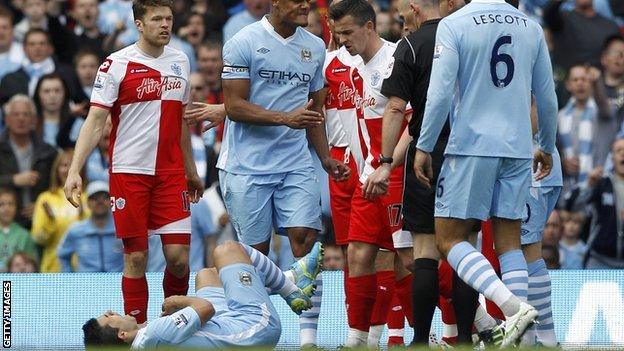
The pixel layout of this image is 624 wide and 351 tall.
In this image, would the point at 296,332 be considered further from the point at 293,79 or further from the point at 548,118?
the point at 548,118

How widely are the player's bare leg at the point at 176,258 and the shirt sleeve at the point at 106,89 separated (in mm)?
1141

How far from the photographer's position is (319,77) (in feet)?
42.8

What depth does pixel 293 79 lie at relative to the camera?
12836 mm

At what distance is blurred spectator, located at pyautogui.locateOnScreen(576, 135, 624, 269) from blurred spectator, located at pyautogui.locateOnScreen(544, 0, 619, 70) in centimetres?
243

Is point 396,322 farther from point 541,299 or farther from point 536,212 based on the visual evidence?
point 536,212

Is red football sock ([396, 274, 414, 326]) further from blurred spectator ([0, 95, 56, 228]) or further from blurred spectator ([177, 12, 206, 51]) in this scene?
blurred spectator ([177, 12, 206, 51])

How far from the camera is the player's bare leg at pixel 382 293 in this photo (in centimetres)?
1309

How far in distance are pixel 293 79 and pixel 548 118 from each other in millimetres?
2317

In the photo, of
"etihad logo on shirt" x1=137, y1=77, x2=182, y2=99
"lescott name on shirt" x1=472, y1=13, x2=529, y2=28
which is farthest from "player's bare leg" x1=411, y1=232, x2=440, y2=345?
"etihad logo on shirt" x1=137, y1=77, x2=182, y2=99

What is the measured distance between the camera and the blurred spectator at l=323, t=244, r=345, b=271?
17.4m

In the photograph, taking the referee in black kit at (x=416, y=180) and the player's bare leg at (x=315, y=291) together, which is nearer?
the referee in black kit at (x=416, y=180)

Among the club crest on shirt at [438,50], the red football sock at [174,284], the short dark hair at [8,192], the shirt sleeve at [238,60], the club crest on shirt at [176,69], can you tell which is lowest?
the short dark hair at [8,192]

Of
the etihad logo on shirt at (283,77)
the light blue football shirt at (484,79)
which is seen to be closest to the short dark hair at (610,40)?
the etihad logo on shirt at (283,77)

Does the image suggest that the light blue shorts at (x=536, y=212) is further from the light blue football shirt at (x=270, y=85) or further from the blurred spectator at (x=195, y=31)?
the blurred spectator at (x=195, y=31)
